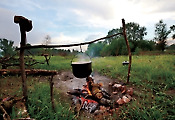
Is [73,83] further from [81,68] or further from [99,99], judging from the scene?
[81,68]

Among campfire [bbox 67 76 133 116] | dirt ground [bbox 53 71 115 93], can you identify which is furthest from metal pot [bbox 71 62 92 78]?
dirt ground [bbox 53 71 115 93]

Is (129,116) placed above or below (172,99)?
below

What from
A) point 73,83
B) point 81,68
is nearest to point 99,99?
point 81,68

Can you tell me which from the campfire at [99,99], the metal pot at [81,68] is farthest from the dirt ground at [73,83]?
the metal pot at [81,68]

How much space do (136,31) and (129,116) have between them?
4143 centimetres

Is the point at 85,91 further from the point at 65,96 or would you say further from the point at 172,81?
the point at 172,81

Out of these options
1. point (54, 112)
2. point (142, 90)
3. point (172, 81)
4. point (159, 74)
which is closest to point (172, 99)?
point (142, 90)

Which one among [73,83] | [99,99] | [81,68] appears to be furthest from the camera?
[73,83]

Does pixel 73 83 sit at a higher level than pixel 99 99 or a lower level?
higher

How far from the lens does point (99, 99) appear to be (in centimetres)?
394

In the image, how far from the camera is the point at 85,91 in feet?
14.6

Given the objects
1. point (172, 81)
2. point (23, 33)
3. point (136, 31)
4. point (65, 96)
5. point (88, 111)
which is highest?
point (136, 31)

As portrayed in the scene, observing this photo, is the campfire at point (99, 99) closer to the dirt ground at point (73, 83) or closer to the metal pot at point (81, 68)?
the dirt ground at point (73, 83)

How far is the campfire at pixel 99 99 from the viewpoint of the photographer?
11.4ft
